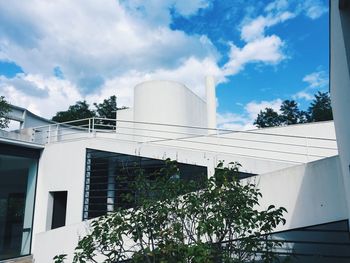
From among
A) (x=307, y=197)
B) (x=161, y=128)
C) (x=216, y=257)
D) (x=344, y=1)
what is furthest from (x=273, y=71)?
(x=216, y=257)

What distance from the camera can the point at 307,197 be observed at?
485 centimetres

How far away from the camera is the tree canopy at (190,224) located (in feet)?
8.73

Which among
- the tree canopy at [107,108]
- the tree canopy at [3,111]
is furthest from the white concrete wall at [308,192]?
the tree canopy at [107,108]

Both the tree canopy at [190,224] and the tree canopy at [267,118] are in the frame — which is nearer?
the tree canopy at [190,224]

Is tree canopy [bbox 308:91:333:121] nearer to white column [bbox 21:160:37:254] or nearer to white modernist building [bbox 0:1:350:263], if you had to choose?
white modernist building [bbox 0:1:350:263]

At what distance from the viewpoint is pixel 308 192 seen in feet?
15.9

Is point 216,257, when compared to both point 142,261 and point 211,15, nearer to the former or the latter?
point 142,261

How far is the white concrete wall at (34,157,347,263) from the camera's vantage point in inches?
177

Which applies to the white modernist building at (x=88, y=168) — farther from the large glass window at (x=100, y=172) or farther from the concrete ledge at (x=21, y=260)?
the concrete ledge at (x=21, y=260)

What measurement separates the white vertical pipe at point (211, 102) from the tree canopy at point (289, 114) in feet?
93.2

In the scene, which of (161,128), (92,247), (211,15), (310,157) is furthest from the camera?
(161,128)

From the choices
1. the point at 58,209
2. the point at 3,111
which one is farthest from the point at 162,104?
the point at 3,111

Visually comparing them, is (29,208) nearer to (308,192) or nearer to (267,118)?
(308,192)

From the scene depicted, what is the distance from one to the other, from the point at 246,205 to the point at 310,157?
709cm
